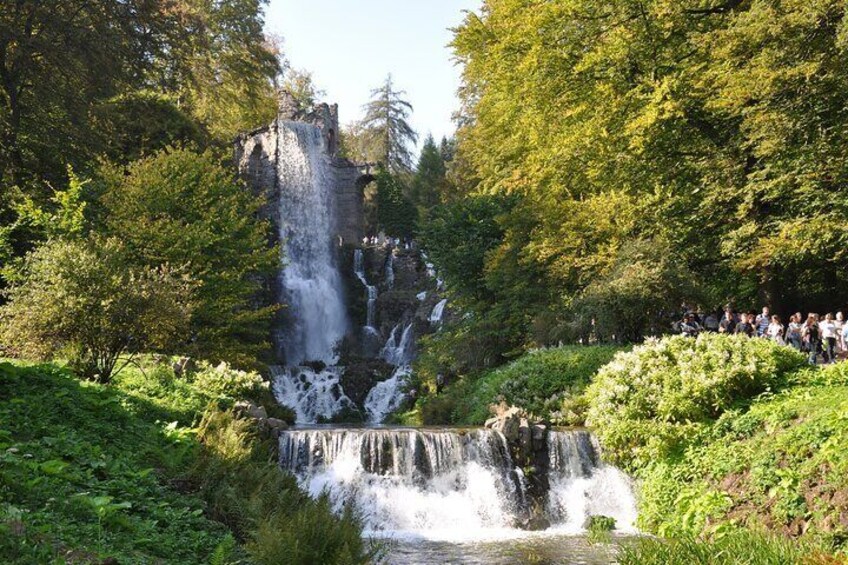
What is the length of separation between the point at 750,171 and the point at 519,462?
11.3m

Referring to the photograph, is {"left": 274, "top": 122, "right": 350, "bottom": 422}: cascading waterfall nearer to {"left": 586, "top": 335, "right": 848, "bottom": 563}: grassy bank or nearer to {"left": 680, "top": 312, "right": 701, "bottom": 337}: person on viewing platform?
{"left": 680, "top": 312, "right": 701, "bottom": 337}: person on viewing platform

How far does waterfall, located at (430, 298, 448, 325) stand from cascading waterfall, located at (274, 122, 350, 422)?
549 centimetres

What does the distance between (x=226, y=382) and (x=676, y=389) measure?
963 cm

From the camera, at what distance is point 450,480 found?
12.5 meters

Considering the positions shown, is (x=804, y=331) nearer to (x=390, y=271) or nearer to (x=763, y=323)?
(x=763, y=323)

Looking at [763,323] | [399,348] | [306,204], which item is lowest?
[763,323]

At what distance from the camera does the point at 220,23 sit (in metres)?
39.6

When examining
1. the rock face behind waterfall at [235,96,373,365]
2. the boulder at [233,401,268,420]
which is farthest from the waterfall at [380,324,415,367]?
the boulder at [233,401,268,420]

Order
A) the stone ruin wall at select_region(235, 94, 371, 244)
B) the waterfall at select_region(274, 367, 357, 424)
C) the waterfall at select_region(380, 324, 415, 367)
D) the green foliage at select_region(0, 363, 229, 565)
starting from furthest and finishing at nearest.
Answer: the stone ruin wall at select_region(235, 94, 371, 244)
the waterfall at select_region(380, 324, 415, 367)
the waterfall at select_region(274, 367, 357, 424)
the green foliage at select_region(0, 363, 229, 565)

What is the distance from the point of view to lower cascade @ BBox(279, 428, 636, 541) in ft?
38.8

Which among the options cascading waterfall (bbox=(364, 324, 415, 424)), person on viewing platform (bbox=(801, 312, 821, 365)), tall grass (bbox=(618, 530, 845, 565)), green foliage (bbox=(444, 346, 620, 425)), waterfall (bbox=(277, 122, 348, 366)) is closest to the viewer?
tall grass (bbox=(618, 530, 845, 565))

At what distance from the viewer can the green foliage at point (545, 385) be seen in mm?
15992

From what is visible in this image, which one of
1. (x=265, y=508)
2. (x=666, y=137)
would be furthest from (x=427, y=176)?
(x=265, y=508)

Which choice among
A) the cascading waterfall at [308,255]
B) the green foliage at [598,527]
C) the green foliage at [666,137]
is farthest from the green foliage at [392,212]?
the green foliage at [598,527]
